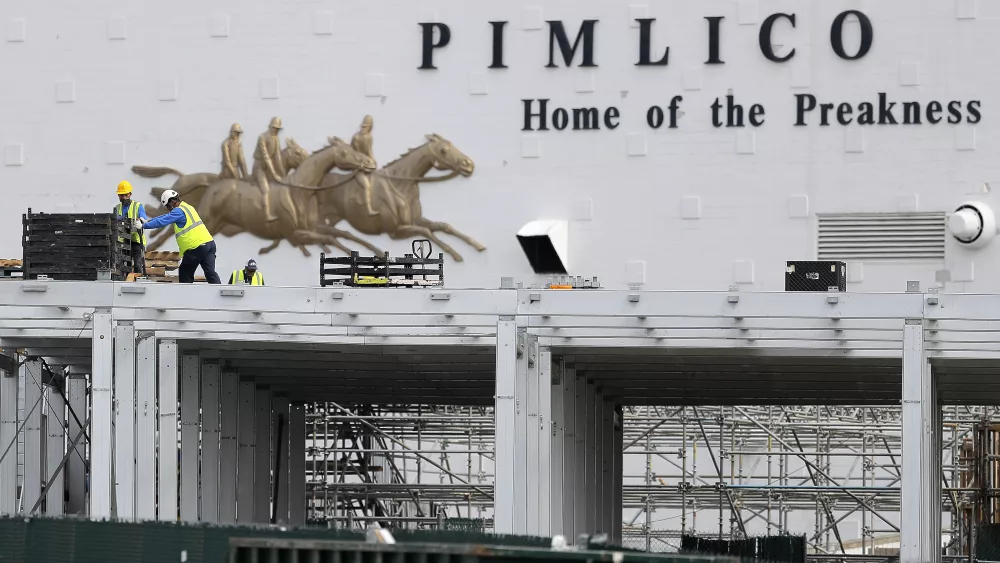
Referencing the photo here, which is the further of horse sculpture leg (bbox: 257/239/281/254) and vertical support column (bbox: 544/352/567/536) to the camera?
horse sculpture leg (bbox: 257/239/281/254)

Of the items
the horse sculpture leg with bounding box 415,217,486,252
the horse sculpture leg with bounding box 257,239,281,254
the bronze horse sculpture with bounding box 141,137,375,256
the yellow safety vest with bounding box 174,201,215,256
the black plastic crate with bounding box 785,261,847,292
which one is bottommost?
the black plastic crate with bounding box 785,261,847,292

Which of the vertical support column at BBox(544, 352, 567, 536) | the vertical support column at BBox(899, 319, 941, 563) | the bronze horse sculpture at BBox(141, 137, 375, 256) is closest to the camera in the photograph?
the vertical support column at BBox(899, 319, 941, 563)

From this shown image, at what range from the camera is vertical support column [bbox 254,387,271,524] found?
104ft

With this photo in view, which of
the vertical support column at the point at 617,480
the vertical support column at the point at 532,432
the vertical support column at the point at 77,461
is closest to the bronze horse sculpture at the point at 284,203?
the vertical support column at the point at 77,461

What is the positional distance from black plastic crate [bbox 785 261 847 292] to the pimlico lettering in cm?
644

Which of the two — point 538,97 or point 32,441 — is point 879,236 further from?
point 32,441

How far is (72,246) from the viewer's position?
25.2 m

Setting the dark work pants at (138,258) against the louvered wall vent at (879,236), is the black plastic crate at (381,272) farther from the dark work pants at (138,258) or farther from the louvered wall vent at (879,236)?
the louvered wall vent at (879,236)

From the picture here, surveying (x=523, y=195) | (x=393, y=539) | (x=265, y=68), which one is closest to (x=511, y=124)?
(x=523, y=195)

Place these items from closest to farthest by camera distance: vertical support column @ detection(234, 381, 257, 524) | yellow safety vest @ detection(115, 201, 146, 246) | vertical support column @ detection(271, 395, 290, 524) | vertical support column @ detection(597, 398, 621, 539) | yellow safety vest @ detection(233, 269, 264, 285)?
1. yellow safety vest @ detection(115, 201, 146, 246)
2. yellow safety vest @ detection(233, 269, 264, 285)
3. vertical support column @ detection(234, 381, 257, 524)
4. vertical support column @ detection(271, 395, 290, 524)
5. vertical support column @ detection(597, 398, 621, 539)

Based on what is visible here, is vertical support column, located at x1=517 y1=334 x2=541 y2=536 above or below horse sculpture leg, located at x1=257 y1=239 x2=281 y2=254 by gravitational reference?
below

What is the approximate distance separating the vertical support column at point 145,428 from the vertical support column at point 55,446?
14.4ft

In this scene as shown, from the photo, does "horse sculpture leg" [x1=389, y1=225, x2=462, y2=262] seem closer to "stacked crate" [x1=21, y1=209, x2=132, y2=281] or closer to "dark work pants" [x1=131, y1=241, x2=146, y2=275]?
"dark work pants" [x1=131, y1=241, x2=146, y2=275]

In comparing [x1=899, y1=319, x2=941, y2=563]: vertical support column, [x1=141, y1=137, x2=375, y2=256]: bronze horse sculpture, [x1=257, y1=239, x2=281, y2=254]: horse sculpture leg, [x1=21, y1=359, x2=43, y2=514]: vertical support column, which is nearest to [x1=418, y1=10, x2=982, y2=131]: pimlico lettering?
[x1=141, y1=137, x2=375, y2=256]: bronze horse sculpture
